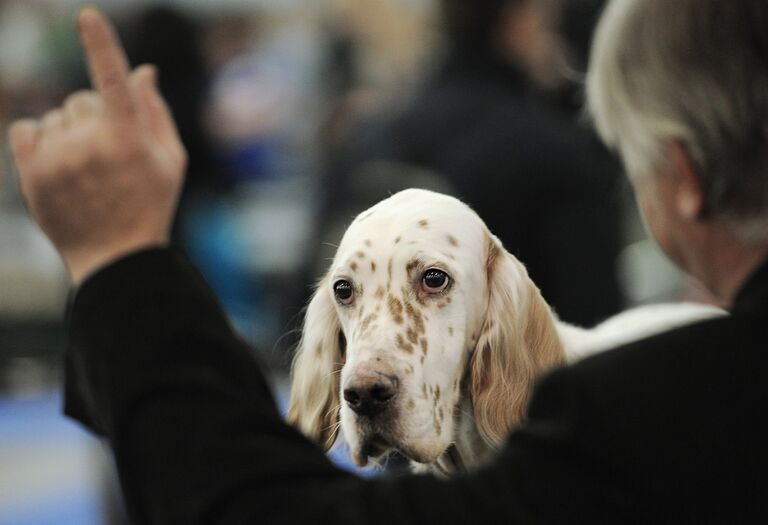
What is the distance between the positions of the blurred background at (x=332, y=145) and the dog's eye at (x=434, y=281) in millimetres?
100

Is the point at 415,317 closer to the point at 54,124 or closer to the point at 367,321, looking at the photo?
the point at 367,321

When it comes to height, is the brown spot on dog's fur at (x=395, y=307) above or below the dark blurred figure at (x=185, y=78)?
above

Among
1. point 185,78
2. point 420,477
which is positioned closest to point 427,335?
point 420,477

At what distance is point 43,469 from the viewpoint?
3695 millimetres

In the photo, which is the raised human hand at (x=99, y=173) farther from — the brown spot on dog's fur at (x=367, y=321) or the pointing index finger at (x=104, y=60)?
the brown spot on dog's fur at (x=367, y=321)

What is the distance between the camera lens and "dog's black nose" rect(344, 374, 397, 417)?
66cm

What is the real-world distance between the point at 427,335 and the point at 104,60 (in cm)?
37

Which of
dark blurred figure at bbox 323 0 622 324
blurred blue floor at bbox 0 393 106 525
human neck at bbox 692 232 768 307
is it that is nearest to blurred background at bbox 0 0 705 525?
dark blurred figure at bbox 323 0 622 324

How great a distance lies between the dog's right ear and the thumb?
0.21 meters

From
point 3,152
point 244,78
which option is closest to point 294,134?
point 244,78

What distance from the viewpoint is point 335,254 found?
76cm

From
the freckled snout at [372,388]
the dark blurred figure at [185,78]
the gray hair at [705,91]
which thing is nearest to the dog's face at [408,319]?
the freckled snout at [372,388]

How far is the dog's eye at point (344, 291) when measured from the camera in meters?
0.70

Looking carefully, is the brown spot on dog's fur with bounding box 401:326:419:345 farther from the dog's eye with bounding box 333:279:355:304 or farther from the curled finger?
the curled finger
